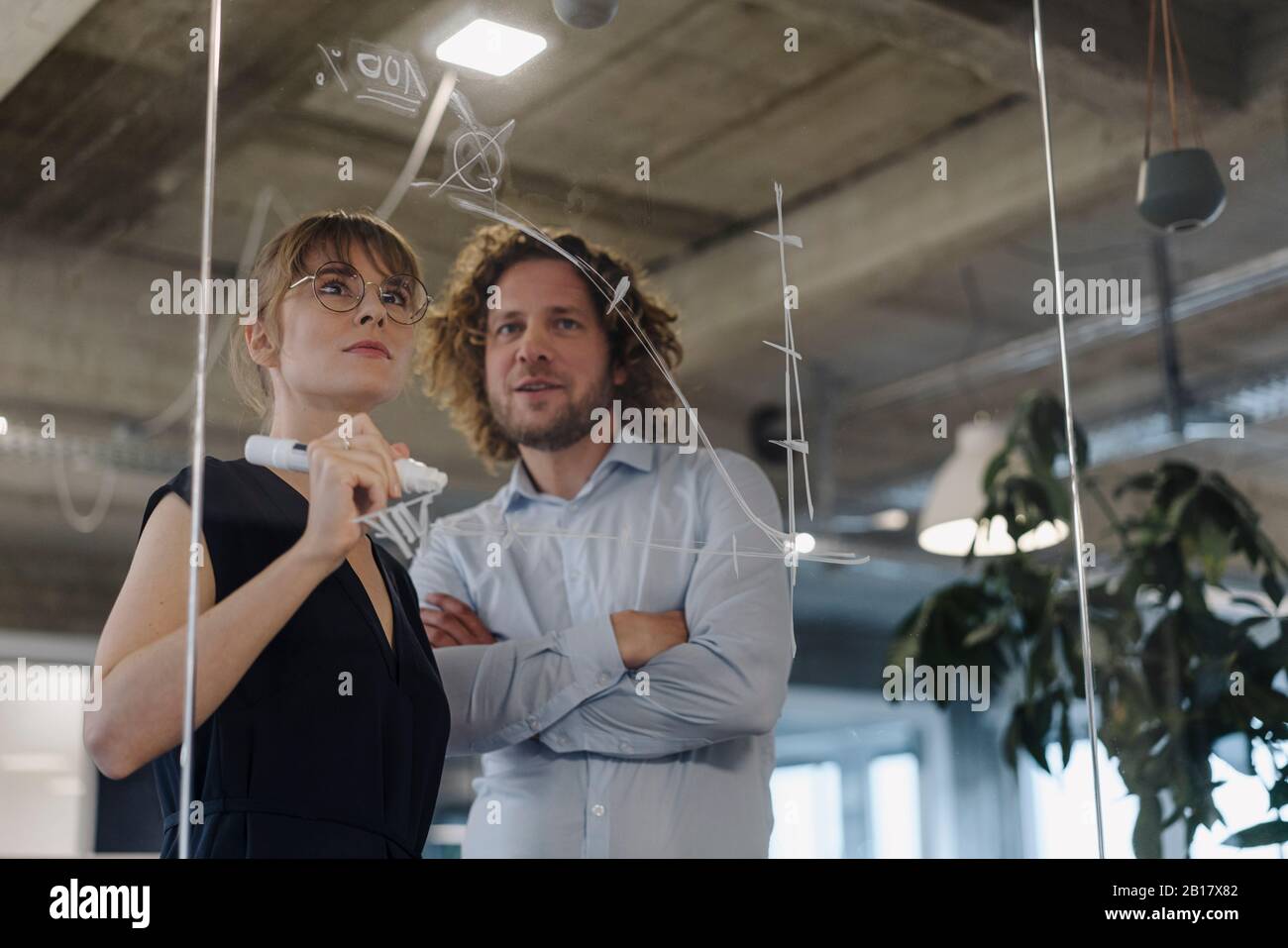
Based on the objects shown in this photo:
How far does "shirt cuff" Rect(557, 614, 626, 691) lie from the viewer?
1.77 m

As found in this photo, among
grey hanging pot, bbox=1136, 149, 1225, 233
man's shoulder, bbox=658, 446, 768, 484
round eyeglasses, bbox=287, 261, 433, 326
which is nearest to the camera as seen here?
round eyeglasses, bbox=287, 261, 433, 326

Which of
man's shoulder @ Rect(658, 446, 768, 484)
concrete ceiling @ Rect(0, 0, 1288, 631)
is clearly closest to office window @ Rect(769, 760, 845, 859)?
concrete ceiling @ Rect(0, 0, 1288, 631)

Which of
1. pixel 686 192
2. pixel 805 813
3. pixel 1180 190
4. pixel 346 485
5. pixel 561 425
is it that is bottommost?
pixel 805 813

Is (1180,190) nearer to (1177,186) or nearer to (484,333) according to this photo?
(1177,186)

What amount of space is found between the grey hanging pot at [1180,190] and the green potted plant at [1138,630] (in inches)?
14.5

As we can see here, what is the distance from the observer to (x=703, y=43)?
1985mm

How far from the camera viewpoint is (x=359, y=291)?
69.7 inches

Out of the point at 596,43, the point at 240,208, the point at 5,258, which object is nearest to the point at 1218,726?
the point at 596,43

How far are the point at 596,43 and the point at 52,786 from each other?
1.16 m

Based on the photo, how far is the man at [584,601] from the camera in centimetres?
177

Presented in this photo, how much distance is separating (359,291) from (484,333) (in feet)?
0.55

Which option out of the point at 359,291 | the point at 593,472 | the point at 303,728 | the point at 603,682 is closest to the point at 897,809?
the point at 603,682

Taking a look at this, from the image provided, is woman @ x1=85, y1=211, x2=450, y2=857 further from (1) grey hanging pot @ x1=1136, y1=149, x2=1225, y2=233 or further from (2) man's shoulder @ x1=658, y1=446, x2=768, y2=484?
(1) grey hanging pot @ x1=1136, y1=149, x2=1225, y2=233

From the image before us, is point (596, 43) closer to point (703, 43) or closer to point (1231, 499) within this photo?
point (703, 43)
